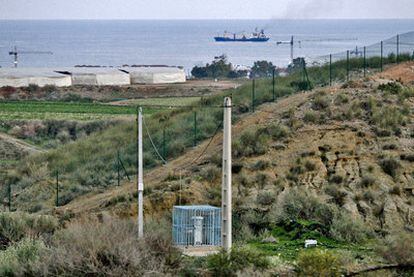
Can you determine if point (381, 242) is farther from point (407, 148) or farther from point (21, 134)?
point (21, 134)

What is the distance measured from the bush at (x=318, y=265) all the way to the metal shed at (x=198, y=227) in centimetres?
469

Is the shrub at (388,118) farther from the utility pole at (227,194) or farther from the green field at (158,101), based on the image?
the green field at (158,101)

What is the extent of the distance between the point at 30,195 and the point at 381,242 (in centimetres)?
1614

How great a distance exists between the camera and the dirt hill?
109ft

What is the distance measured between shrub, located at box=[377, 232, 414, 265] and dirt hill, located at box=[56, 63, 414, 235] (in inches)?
251

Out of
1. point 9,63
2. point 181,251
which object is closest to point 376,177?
point 181,251

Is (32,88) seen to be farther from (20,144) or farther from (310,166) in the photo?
(310,166)

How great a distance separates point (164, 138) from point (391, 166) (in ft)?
27.8

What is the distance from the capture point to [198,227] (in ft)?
91.8

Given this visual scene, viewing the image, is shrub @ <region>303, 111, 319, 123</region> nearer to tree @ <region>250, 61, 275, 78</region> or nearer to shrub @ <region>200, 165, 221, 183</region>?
shrub @ <region>200, 165, 221, 183</region>

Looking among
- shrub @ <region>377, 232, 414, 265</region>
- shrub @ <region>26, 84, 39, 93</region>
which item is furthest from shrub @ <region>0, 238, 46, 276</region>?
shrub @ <region>26, 84, 39, 93</region>

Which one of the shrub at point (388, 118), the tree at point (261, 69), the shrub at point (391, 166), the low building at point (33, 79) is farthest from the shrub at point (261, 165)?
the tree at point (261, 69)

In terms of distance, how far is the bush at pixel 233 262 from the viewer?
23312 millimetres

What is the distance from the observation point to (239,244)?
2730cm
